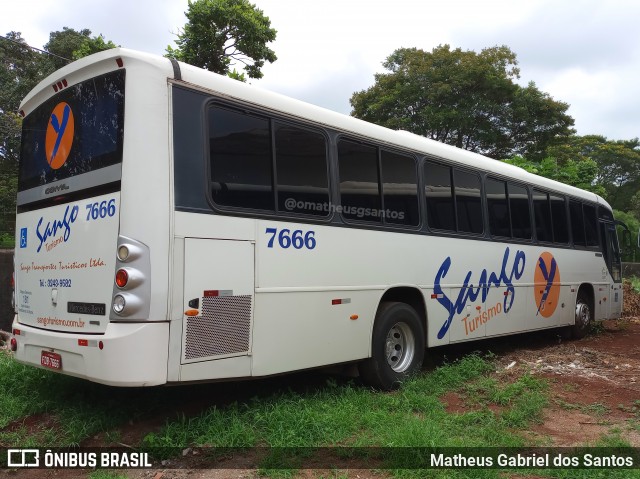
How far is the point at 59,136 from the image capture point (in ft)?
15.9

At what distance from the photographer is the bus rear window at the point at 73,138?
4203mm

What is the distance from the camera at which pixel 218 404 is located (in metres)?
5.02

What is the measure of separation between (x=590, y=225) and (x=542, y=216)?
7.70 ft

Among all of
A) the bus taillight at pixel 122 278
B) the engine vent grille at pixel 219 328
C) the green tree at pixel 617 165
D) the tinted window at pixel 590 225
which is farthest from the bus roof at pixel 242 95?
the green tree at pixel 617 165

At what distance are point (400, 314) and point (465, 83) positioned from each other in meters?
19.8

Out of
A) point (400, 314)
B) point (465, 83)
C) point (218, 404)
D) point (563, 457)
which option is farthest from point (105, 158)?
point (465, 83)

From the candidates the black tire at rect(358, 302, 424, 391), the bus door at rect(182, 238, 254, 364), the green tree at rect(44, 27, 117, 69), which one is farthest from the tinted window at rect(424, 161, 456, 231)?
the green tree at rect(44, 27, 117, 69)

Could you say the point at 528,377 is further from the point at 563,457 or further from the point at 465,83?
the point at 465,83

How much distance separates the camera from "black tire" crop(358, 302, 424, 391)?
5.75 metres

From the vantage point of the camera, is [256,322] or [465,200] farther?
[465,200]

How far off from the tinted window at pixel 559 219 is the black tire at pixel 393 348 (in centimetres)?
446

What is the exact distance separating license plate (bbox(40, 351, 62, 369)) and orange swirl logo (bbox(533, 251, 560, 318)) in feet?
23.4

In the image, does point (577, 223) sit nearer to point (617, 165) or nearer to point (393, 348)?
point (393, 348)

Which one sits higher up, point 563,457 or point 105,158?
point 105,158
